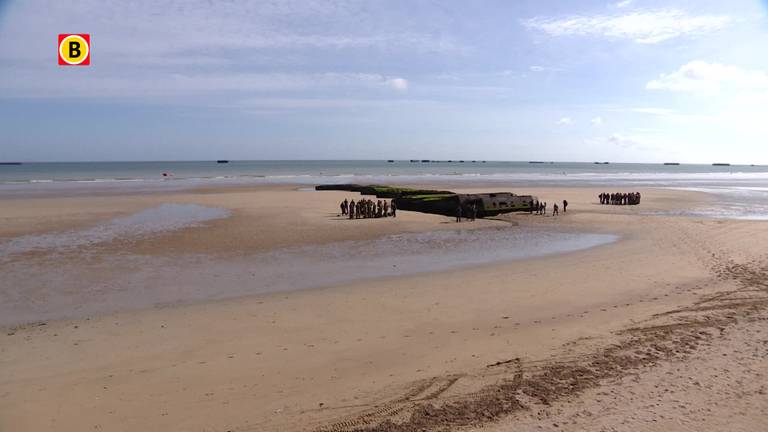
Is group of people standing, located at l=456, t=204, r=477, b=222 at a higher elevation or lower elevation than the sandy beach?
higher

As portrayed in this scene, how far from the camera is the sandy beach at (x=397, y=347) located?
7.03 metres

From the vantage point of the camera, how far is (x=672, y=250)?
20.0 metres

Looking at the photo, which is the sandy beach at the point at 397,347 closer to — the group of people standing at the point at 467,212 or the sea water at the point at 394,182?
the group of people standing at the point at 467,212

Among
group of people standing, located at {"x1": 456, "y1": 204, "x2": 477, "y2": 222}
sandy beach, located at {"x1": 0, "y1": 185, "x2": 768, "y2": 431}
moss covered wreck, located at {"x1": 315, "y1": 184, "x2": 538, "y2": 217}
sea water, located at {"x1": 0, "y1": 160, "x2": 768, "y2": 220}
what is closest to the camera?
sandy beach, located at {"x1": 0, "y1": 185, "x2": 768, "y2": 431}

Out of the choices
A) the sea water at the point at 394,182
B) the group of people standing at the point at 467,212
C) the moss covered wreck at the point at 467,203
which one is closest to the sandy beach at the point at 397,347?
the group of people standing at the point at 467,212

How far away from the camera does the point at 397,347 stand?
9.70 meters

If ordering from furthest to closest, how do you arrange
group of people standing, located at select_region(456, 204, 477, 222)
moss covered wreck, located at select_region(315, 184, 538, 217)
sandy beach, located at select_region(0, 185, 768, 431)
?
moss covered wreck, located at select_region(315, 184, 538, 217)
group of people standing, located at select_region(456, 204, 477, 222)
sandy beach, located at select_region(0, 185, 768, 431)

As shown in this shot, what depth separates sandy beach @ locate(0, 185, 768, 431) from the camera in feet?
23.1

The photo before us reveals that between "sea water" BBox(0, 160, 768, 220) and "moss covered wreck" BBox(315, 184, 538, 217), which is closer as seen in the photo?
"moss covered wreck" BBox(315, 184, 538, 217)

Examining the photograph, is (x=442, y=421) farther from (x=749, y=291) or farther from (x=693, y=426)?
(x=749, y=291)

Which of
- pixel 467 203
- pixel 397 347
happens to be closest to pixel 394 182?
pixel 467 203

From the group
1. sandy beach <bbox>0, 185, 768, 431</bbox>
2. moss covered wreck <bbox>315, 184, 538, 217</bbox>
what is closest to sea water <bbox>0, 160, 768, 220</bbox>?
moss covered wreck <bbox>315, 184, 538, 217</bbox>

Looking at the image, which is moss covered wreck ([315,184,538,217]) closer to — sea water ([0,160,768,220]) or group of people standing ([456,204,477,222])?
group of people standing ([456,204,477,222])

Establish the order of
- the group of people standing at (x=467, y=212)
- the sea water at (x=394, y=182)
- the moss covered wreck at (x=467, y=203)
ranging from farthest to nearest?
the sea water at (x=394, y=182) → the moss covered wreck at (x=467, y=203) → the group of people standing at (x=467, y=212)
